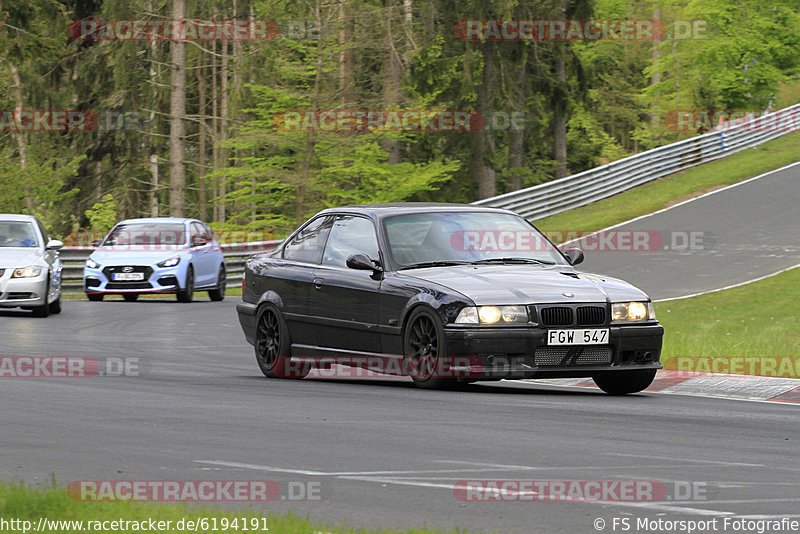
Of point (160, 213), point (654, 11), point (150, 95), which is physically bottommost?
point (160, 213)

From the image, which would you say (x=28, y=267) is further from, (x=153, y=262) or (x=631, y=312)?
(x=631, y=312)

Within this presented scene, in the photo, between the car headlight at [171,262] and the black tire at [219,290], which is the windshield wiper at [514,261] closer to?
the car headlight at [171,262]

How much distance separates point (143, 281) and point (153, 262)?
40cm

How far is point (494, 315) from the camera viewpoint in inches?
421

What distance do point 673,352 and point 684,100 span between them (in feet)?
155

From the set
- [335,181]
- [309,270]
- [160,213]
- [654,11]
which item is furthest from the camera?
[654,11]

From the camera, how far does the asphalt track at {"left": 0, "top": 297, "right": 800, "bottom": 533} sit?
6.42 m

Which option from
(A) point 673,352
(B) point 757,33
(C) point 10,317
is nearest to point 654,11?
(B) point 757,33

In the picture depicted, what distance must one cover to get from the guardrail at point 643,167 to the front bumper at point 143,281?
10.9m

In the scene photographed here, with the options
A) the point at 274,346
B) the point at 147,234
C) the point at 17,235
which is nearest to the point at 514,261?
the point at 274,346

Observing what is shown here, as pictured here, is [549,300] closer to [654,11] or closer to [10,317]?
[10,317]

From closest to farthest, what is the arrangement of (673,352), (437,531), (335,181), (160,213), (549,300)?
(437,531) < (549,300) < (673,352) < (335,181) < (160,213)

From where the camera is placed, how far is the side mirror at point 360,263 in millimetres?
11609

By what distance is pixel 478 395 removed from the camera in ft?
36.1
